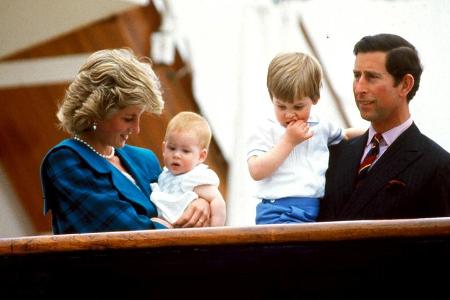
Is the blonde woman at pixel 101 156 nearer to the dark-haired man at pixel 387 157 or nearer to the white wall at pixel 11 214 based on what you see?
the dark-haired man at pixel 387 157

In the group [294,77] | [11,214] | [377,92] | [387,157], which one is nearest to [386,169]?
[387,157]

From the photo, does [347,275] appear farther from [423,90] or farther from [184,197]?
[423,90]

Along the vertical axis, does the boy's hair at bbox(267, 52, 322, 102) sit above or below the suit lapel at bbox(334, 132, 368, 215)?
above

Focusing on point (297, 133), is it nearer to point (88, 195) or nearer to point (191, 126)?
point (191, 126)

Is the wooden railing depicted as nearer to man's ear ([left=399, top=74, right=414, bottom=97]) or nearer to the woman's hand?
the woman's hand

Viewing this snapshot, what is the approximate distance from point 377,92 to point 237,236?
57cm

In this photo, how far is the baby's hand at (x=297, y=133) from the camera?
2627 mm

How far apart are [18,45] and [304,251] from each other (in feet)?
14.8

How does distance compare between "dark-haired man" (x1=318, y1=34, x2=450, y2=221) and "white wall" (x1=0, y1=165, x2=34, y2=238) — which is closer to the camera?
"dark-haired man" (x1=318, y1=34, x2=450, y2=221)

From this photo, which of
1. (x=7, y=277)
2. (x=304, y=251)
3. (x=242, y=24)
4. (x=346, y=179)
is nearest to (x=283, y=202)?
(x=346, y=179)

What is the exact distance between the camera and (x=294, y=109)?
2.66m

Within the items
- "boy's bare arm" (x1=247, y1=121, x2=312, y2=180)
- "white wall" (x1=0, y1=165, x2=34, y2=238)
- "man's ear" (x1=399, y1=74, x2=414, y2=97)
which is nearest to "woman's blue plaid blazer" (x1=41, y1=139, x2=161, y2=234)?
"boy's bare arm" (x1=247, y1=121, x2=312, y2=180)

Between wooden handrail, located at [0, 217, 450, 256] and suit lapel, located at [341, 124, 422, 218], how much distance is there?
0.38m

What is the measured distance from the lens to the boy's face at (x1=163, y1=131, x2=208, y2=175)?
2742 mm
